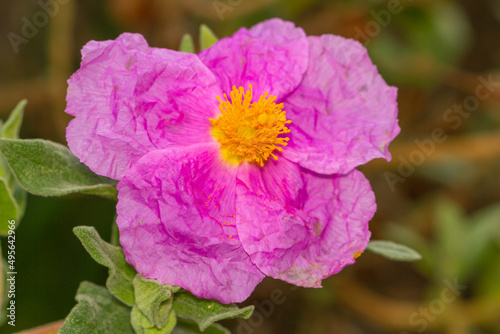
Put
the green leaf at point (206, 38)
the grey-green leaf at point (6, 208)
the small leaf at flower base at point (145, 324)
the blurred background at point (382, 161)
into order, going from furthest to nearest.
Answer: the blurred background at point (382, 161) < the green leaf at point (206, 38) < the grey-green leaf at point (6, 208) < the small leaf at flower base at point (145, 324)

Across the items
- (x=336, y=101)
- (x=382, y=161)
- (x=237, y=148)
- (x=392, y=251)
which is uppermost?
(x=336, y=101)

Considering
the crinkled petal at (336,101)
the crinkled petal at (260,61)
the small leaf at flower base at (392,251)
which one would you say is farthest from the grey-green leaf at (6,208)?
the small leaf at flower base at (392,251)

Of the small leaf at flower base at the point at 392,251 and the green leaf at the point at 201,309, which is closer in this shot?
the green leaf at the point at 201,309

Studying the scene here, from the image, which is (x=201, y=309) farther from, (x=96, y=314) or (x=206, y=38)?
(x=206, y=38)

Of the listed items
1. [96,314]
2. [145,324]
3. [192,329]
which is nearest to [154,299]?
[145,324]

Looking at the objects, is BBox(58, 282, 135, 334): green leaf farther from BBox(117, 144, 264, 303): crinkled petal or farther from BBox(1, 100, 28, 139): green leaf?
BBox(1, 100, 28, 139): green leaf

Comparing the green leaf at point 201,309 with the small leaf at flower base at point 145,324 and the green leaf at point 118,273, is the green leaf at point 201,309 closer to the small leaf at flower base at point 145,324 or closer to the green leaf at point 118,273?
the small leaf at flower base at point 145,324
